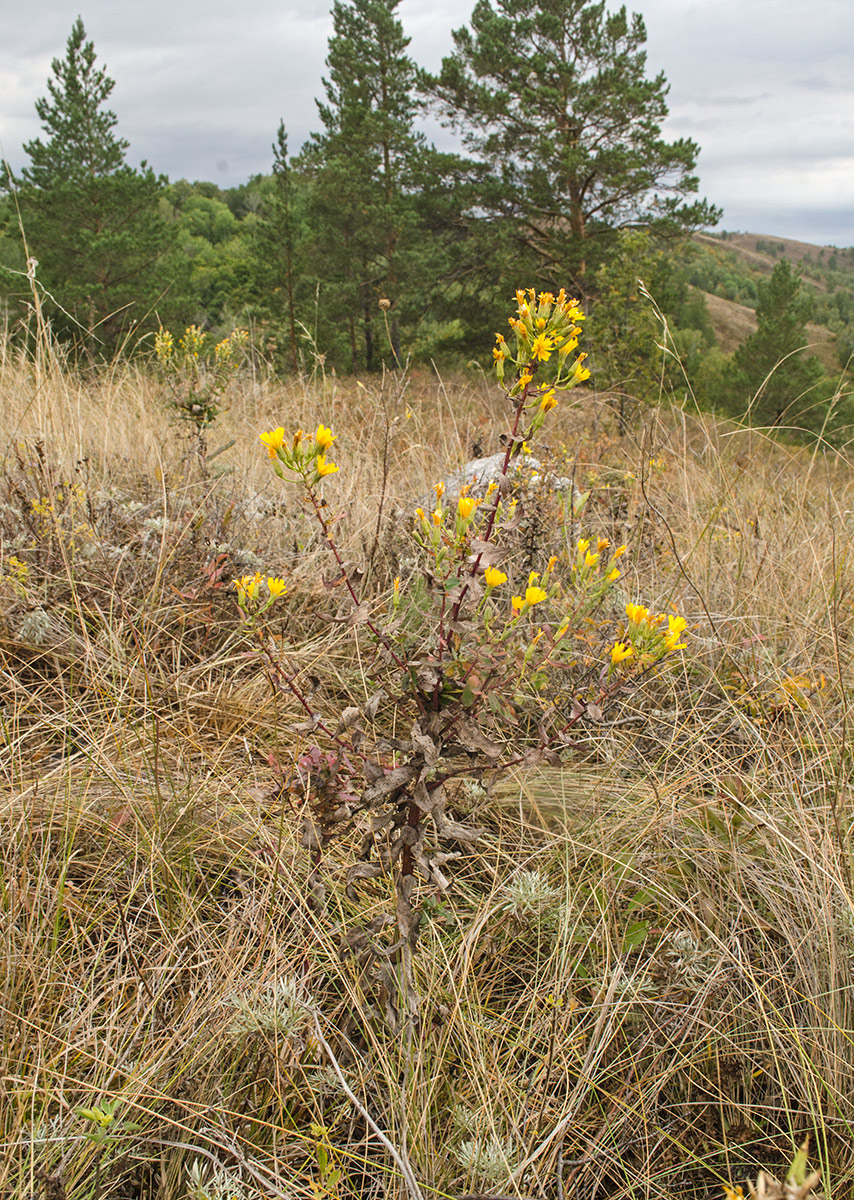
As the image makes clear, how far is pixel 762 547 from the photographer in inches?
95.0

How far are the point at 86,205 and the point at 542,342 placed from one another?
1222 centimetres

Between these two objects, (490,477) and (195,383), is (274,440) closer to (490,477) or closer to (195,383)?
(490,477)

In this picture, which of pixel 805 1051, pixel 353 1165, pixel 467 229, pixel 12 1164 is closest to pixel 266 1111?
pixel 353 1165

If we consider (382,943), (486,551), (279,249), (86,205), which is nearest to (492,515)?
(486,551)

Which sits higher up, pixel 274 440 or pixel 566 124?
pixel 566 124

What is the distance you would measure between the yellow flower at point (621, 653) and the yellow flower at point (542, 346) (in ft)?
1.35

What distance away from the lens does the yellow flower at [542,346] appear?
926 mm

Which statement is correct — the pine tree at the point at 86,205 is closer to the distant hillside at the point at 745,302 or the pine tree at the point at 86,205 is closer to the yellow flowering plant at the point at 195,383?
the yellow flowering plant at the point at 195,383

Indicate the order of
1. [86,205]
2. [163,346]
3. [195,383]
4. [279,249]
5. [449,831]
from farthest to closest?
[279,249]
[86,205]
[163,346]
[195,383]
[449,831]

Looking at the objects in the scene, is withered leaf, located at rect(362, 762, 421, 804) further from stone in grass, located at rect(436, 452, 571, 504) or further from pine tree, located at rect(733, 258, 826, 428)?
pine tree, located at rect(733, 258, 826, 428)

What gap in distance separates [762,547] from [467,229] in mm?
13732

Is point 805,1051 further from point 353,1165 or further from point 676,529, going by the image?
point 676,529

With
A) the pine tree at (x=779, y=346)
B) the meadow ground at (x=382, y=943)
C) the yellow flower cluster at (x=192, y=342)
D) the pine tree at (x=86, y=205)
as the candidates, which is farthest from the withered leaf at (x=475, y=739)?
the pine tree at (x=779, y=346)

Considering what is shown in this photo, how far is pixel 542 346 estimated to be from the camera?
0.93 m
